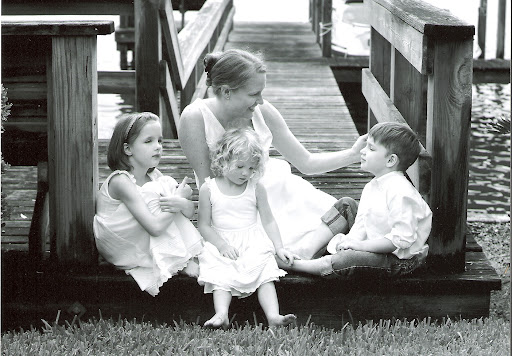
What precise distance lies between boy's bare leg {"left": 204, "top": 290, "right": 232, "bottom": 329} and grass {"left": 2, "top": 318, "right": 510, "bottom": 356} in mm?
54

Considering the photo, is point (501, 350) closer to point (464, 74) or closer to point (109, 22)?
point (464, 74)

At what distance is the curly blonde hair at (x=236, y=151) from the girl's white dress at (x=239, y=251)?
92 millimetres

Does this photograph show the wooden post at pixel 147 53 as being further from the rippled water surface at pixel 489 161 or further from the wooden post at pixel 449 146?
the wooden post at pixel 449 146

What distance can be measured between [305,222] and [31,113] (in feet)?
4.43

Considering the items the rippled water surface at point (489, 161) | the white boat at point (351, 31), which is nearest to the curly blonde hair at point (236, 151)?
the rippled water surface at point (489, 161)

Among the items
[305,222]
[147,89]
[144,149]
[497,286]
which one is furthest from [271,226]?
[147,89]

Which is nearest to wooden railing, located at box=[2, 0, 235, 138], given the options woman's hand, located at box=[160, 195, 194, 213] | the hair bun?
the hair bun

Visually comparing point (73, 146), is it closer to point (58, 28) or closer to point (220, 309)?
point (58, 28)

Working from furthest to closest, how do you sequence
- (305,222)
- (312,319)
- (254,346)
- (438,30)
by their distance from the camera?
(305,222) < (312,319) < (438,30) < (254,346)

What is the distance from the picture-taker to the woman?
168 inches

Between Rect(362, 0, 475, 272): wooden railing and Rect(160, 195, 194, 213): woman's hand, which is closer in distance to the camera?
Rect(362, 0, 475, 272): wooden railing

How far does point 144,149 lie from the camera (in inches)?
161

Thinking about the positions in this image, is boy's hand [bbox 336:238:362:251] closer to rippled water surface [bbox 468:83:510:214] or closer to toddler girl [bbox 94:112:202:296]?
toddler girl [bbox 94:112:202:296]

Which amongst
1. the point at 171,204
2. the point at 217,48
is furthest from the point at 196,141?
the point at 217,48
